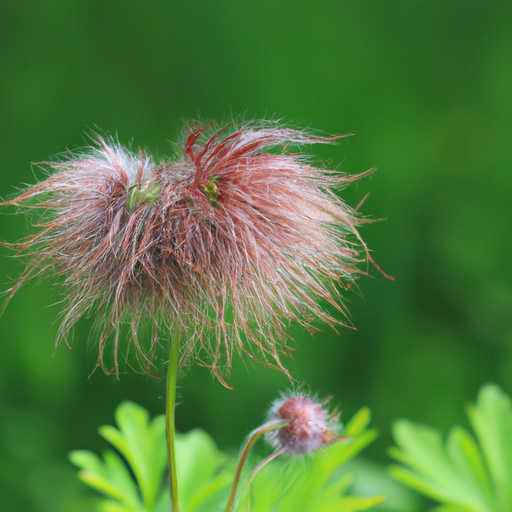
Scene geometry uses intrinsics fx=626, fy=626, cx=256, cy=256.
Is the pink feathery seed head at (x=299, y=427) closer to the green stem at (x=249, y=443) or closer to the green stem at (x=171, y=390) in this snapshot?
the green stem at (x=249, y=443)

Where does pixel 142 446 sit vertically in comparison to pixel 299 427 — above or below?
above

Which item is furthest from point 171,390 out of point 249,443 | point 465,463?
point 465,463

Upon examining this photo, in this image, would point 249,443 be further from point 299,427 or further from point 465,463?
point 465,463

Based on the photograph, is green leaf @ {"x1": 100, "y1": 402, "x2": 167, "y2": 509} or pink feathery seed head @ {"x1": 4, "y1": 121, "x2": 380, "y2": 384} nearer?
pink feathery seed head @ {"x1": 4, "y1": 121, "x2": 380, "y2": 384}

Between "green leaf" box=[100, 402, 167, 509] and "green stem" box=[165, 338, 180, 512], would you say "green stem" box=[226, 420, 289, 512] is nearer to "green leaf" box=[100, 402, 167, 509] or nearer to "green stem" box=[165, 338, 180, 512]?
"green stem" box=[165, 338, 180, 512]

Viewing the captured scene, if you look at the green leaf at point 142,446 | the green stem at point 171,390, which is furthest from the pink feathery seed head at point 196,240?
the green leaf at point 142,446

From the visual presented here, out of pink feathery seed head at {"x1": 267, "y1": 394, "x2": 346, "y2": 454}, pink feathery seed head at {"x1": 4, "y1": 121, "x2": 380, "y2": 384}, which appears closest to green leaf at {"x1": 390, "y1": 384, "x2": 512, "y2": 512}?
pink feathery seed head at {"x1": 267, "y1": 394, "x2": 346, "y2": 454}
